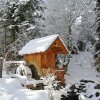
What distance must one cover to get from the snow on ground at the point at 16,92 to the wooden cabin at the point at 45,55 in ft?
8.93

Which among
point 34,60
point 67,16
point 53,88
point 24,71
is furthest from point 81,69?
point 53,88

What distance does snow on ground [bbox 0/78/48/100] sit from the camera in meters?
18.4

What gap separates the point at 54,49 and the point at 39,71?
2.35 metres

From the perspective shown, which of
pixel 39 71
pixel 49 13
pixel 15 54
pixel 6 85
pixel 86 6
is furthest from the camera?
pixel 49 13

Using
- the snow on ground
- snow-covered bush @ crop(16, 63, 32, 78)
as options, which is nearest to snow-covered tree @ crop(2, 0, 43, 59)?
snow-covered bush @ crop(16, 63, 32, 78)

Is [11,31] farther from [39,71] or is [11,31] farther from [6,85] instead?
[6,85]

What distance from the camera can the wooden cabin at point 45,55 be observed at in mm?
22781

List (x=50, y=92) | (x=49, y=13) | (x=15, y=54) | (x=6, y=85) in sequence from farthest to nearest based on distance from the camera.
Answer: (x=49, y=13), (x=15, y=54), (x=6, y=85), (x=50, y=92)

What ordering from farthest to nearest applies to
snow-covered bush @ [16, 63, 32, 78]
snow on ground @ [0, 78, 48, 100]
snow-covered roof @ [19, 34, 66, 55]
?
snow-covered bush @ [16, 63, 32, 78] < snow-covered roof @ [19, 34, 66, 55] < snow on ground @ [0, 78, 48, 100]

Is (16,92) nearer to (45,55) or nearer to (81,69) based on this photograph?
(45,55)

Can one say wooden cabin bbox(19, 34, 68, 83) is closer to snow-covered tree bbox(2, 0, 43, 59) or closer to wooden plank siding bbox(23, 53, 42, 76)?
wooden plank siding bbox(23, 53, 42, 76)

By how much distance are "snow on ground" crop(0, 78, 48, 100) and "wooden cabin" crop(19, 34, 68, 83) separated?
2723mm

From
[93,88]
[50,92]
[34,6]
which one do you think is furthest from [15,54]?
[50,92]

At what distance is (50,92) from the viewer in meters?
18.8
